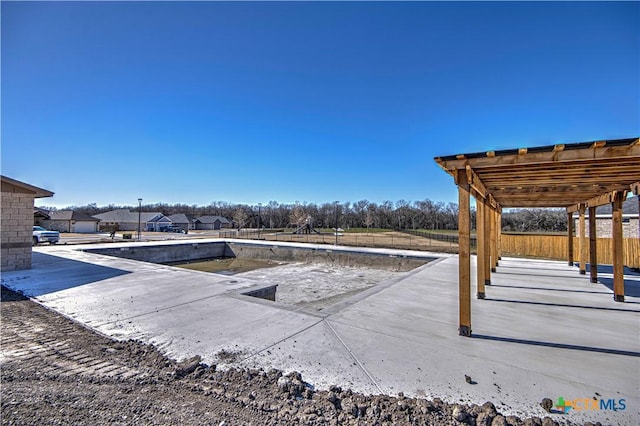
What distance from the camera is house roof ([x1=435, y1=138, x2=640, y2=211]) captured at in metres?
3.08

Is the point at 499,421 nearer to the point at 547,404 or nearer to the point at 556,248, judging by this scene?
the point at 547,404

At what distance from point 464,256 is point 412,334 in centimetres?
A: 126

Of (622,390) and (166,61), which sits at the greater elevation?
(166,61)

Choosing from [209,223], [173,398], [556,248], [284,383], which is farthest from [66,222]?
[556,248]

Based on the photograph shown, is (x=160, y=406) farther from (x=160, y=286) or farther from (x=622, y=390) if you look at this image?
(x=160, y=286)

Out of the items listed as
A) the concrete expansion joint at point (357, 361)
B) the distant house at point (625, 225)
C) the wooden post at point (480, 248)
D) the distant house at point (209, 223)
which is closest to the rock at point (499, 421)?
the concrete expansion joint at point (357, 361)

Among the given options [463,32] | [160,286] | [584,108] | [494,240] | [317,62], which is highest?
[317,62]

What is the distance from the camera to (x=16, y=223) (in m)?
8.12

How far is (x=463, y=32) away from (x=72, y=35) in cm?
1044

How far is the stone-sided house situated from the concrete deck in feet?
6.55

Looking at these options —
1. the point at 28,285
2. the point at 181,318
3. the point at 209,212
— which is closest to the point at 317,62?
the point at 181,318

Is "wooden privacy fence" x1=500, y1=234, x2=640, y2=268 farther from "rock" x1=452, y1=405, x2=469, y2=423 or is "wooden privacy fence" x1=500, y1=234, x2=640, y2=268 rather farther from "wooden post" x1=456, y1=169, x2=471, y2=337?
"rock" x1=452, y1=405, x2=469, y2=423

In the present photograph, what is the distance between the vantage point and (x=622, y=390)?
2379mm

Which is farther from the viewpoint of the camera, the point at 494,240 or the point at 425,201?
the point at 425,201
